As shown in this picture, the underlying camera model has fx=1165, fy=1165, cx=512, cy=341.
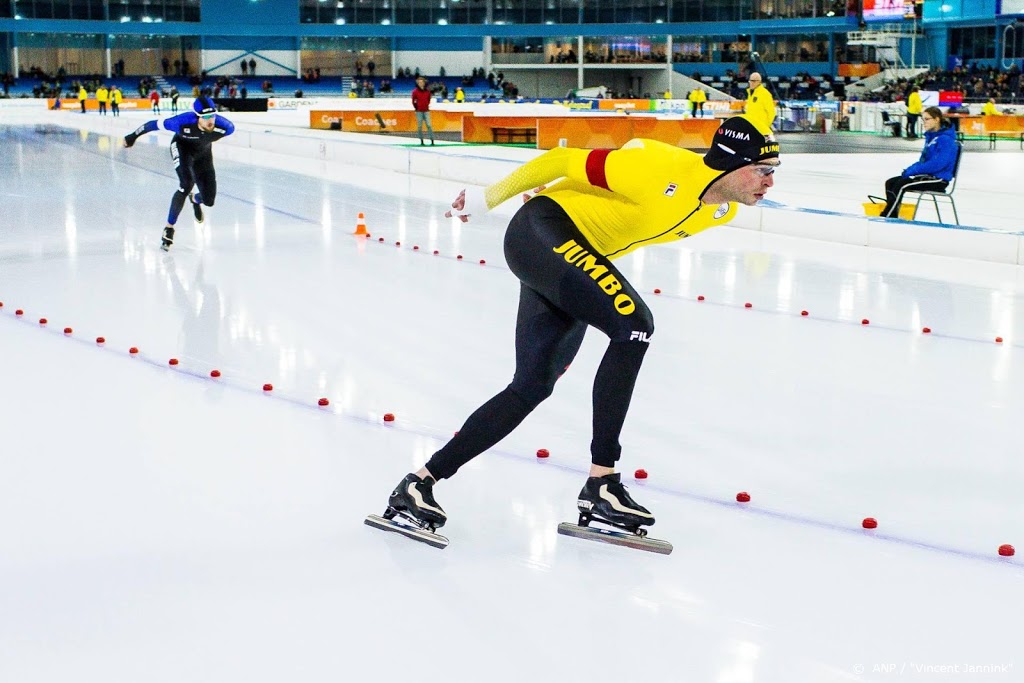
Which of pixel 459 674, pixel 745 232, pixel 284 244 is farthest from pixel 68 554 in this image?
pixel 745 232

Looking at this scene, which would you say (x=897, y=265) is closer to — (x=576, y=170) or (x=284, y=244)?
(x=284, y=244)

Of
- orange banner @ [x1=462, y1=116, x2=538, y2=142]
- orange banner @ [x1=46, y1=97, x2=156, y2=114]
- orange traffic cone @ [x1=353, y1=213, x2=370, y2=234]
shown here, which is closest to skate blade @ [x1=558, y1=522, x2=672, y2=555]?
orange traffic cone @ [x1=353, y1=213, x2=370, y2=234]

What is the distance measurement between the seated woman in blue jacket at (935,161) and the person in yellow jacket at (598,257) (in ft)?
21.0

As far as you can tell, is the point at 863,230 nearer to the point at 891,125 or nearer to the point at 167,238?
the point at 167,238

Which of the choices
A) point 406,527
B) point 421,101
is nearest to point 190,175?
point 406,527

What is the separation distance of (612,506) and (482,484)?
0.59 metres

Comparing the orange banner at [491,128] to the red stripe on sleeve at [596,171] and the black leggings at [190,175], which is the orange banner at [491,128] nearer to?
the black leggings at [190,175]

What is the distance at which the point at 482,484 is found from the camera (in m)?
3.50

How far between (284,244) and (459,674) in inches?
273

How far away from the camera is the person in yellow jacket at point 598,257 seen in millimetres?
2854

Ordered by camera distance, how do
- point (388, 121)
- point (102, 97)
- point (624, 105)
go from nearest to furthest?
point (388, 121)
point (102, 97)
point (624, 105)

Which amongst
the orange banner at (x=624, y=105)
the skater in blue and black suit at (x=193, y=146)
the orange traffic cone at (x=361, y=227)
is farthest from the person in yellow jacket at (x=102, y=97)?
the skater in blue and black suit at (x=193, y=146)

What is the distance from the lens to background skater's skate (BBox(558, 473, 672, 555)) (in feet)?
9.94

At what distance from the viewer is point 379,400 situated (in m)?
4.49
